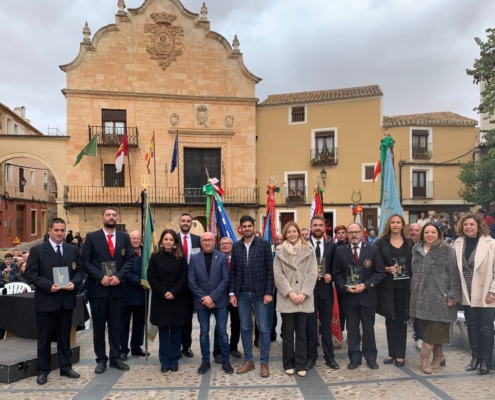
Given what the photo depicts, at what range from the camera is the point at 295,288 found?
543 centimetres

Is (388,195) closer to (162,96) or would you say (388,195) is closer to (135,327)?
(135,327)

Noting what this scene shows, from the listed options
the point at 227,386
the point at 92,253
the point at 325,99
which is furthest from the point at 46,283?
the point at 325,99

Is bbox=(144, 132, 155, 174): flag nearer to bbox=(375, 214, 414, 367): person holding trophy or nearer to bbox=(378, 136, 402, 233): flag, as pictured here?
bbox=(378, 136, 402, 233): flag

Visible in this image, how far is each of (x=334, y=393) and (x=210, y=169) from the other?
1901 cm

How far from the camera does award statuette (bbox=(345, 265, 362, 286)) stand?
565 centimetres

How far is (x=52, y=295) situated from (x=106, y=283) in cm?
65

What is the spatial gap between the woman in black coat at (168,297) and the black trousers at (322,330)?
168 cm

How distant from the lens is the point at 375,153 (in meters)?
22.8

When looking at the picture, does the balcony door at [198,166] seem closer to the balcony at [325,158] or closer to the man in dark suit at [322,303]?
the balcony at [325,158]

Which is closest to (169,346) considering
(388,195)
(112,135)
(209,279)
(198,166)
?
(209,279)

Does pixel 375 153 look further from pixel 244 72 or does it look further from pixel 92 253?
pixel 92 253

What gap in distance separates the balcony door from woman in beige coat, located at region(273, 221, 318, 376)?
17.5m

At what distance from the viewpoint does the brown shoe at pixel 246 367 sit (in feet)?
18.1

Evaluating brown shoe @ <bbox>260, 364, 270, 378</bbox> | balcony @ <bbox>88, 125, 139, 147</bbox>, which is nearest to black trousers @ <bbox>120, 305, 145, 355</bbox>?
brown shoe @ <bbox>260, 364, 270, 378</bbox>
